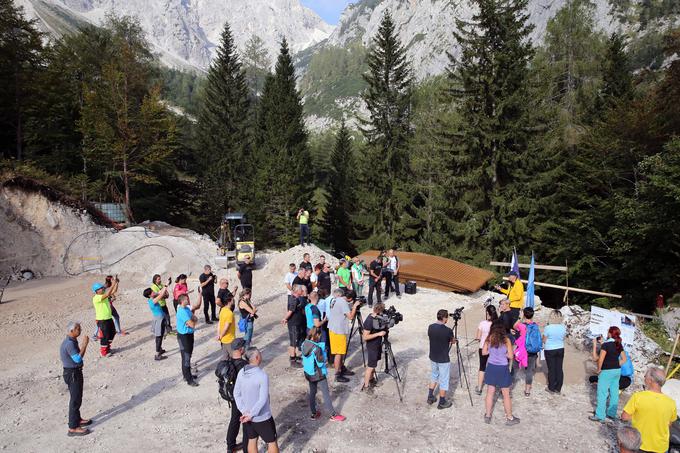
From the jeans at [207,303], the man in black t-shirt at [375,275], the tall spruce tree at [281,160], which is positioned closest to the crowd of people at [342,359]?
the jeans at [207,303]

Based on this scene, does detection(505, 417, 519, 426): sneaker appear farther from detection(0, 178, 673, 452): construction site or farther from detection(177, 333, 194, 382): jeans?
detection(177, 333, 194, 382): jeans

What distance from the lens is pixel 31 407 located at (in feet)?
26.8

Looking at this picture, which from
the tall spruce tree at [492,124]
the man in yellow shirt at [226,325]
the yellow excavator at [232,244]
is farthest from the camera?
the tall spruce tree at [492,124]

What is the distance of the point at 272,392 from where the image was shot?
345 inches

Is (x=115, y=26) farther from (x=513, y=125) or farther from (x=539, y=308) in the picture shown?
(x=539, y=308)

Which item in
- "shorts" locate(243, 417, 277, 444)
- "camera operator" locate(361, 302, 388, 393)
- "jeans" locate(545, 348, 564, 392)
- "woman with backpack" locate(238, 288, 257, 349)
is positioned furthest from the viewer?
"woman with backpack" locate(238, 288, 257, 349)

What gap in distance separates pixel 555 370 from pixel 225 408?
22.7 ft

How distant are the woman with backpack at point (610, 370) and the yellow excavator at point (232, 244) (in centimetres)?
1472

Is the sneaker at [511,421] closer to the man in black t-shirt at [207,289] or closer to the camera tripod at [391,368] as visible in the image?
the camera tripod at [391,368]

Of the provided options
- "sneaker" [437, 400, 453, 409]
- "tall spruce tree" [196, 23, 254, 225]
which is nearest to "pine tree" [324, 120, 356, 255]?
"tall spruce tree" [196, 23, 254, 225]

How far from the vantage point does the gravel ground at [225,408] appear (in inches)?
277

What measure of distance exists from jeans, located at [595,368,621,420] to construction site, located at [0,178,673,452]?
0.29 m

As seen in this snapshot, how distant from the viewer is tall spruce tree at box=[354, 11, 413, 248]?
33969 mm

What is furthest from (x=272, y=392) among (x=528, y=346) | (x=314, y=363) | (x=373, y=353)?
(x=528, y=346)
